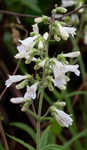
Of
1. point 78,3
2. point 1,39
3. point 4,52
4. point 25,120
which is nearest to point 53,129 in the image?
point 25,120

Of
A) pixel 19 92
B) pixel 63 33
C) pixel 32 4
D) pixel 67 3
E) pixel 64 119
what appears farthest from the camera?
pixel 32 4

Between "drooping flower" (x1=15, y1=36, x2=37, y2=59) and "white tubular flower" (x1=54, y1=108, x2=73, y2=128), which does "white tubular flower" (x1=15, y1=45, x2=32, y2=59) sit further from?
"white tubular flower" (x1=54, y1=108, x2=73, y2=128)

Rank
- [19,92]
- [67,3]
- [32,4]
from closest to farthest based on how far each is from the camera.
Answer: [19,92] → [67,3] → [32,4]

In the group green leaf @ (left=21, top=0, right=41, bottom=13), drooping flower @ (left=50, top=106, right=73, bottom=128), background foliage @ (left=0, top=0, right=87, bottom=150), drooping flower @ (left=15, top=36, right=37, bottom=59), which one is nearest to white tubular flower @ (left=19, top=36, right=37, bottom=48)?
drooping flower @ (left=15, top=36, right=37, bottom=59)

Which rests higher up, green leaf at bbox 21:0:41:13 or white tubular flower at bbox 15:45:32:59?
green leaf at bbox 21:0:41:13

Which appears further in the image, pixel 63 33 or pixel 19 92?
pixel 19 92

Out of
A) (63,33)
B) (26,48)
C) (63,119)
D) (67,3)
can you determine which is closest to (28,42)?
(26,48)

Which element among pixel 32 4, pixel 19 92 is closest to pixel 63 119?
pixel 19 92

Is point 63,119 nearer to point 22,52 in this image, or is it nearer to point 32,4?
point 22,52

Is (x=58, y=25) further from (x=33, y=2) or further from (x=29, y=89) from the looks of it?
(x=33, y=2)

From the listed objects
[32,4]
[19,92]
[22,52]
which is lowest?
[22,52]

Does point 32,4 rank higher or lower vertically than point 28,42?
higher
